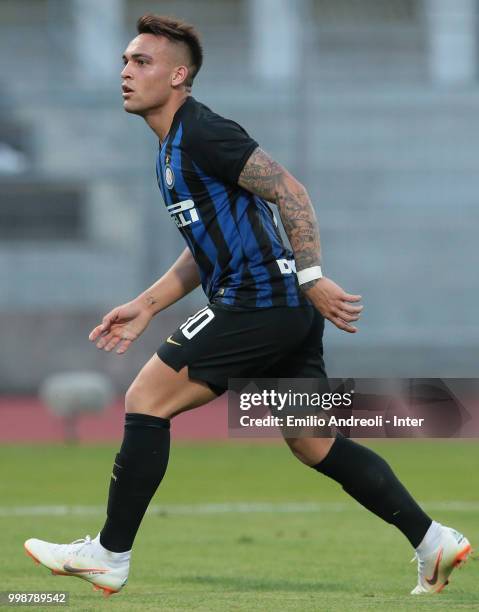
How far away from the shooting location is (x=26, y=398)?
818 inches

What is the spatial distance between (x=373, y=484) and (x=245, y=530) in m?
3.00

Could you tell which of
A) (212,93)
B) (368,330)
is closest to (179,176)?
(368,330)

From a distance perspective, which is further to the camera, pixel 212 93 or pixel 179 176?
pixel 212 93

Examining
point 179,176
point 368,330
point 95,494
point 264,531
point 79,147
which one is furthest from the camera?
point 79,147

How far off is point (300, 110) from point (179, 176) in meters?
15.1

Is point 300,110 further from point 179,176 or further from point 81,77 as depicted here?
point 179,176

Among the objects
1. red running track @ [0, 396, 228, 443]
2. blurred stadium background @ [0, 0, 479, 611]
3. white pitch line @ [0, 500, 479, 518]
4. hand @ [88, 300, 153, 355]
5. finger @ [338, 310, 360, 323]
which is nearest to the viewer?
finger @ [338, 310, 360, 323]

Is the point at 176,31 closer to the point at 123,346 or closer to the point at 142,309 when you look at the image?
the point at 142,309

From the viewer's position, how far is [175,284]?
5859 millimetres

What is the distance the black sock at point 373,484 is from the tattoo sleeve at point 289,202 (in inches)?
31.6

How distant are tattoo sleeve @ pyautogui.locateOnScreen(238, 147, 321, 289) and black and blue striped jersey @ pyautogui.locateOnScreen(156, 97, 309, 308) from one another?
11 cm

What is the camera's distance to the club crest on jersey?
5316mm

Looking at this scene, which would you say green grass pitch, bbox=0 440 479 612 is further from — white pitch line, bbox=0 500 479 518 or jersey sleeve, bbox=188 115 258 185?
jersey sleeve, bbox=188 115 258 185

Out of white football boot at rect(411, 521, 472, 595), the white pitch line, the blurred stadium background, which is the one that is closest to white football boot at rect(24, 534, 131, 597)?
white football boot at rect(411, 521, 472, 595)
